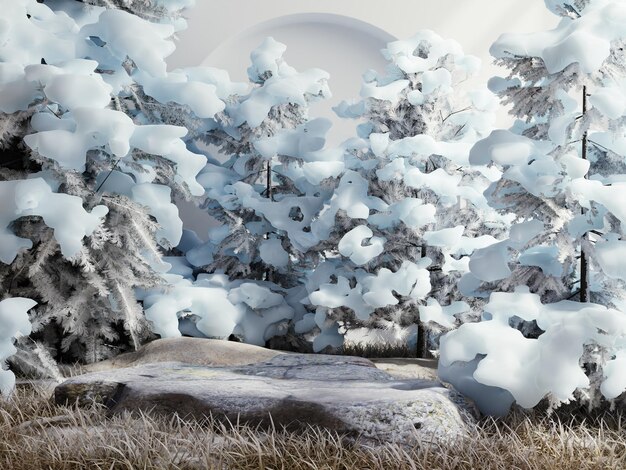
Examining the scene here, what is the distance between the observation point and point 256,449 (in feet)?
7.82

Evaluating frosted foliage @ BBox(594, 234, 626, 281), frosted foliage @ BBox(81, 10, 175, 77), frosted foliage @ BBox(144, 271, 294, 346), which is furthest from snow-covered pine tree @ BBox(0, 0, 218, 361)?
frosted foliage @ BBox(594, 234, 626, 281)

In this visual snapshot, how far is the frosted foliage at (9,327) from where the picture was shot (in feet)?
10.8

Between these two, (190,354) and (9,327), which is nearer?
(9,327)

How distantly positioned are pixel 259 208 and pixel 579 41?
2.14 metres

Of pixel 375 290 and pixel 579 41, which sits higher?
pixel 579 41

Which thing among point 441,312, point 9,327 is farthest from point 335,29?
point 9,327

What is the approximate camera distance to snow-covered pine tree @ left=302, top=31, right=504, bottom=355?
412cm

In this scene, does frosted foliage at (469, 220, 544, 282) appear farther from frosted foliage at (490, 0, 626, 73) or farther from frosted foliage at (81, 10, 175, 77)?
frosted foliage at (81, 10, 175, 77)

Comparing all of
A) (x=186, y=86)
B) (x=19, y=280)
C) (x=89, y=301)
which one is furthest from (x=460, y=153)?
(x=19, y=280)

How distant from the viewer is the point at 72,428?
2707mm

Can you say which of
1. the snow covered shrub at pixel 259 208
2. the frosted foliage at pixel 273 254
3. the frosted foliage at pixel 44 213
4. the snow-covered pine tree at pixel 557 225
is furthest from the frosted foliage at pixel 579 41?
the frosted foliage at pixel 273 254

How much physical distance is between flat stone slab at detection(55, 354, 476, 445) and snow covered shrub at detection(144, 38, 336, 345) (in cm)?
109

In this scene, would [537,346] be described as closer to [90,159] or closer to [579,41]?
[579,41]

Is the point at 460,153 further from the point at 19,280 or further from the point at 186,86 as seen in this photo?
the point at 19,280
